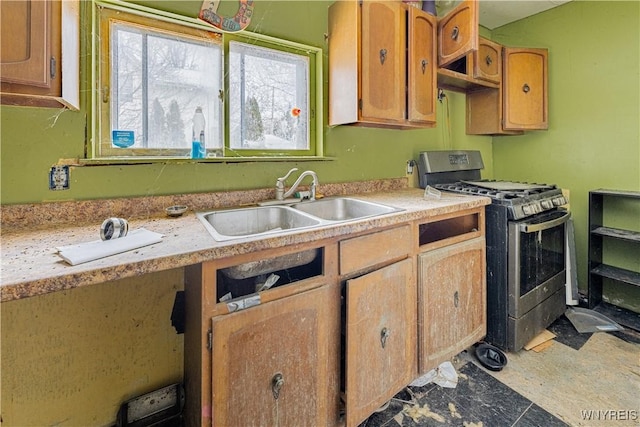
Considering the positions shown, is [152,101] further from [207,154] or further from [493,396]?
[493,396]

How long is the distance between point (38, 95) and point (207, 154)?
0.72m

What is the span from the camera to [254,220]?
1585 mm

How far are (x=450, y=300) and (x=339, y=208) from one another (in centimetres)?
82

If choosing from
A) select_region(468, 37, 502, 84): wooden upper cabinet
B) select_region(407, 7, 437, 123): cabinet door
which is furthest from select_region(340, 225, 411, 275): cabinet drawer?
select_region(468, 37, 502, 84): wooden upper cabinet

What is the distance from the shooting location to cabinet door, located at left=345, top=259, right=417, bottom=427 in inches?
49.1

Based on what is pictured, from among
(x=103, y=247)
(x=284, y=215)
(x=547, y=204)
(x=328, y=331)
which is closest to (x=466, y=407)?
(x=328, y=331)

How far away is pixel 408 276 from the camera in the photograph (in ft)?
4.83

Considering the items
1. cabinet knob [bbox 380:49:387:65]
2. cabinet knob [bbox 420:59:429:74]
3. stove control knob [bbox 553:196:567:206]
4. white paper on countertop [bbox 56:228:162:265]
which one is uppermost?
cabinet knob [bbox 420:59:429:74]

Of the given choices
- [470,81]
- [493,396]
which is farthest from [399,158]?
[493,396]

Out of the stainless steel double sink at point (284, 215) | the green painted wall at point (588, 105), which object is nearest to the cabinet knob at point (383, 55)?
the stainless steel double sink at point (284, 215)

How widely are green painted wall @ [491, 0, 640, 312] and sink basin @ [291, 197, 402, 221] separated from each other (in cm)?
212

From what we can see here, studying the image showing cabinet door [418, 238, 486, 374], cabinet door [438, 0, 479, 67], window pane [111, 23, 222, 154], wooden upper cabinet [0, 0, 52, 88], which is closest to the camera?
wooden upper cabinet [0, 0, 52, 88]

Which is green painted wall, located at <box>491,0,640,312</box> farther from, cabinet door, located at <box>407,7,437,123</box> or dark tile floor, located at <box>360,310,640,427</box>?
dark tile floor, located at <box>360,310,640,427</box>

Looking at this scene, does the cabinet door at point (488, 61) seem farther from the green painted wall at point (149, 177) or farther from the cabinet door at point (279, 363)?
the cabinet door at point (279, 363)
